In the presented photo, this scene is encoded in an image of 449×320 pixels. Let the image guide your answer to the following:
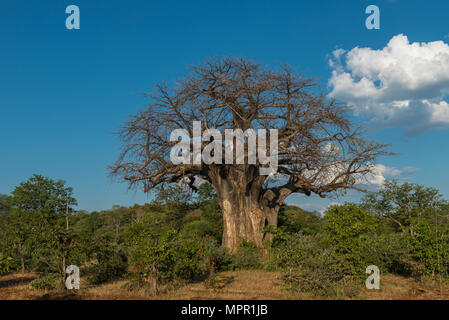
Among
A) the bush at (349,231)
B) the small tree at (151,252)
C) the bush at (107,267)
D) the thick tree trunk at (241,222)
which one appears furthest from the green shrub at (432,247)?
the bush at (107,267)

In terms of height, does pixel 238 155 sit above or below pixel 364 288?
above

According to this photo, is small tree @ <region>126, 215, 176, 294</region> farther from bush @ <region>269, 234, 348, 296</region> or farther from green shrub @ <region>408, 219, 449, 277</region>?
green shrub @ <region>408, 219, 449, 277</region>

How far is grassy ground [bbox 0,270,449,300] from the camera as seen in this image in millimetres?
6852

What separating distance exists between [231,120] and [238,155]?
1577mm

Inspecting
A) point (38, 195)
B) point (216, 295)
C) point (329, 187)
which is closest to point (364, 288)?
point (216, 295)

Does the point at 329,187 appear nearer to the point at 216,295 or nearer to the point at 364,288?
the point at 364,288

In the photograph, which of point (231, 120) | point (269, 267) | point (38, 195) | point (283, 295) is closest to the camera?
point (283, 295)

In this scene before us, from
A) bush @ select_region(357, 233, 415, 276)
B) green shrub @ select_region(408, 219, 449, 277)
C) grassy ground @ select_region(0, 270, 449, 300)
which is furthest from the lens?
bush @ select_region(357, 233, 415, 276)

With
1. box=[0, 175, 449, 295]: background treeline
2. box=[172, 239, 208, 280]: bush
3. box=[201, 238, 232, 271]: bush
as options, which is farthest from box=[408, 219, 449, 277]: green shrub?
box=[201, 238, 232, 271]: bush

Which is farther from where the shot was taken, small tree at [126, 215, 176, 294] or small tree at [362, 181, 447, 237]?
small tree at [362, 181, 447, 237]

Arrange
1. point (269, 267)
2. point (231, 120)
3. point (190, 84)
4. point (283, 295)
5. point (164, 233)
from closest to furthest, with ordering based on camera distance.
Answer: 1. point (283, 295)
2. point (164, 233)
3. point (269, 267)
4. point (190, 84)
5. point (231, 120)

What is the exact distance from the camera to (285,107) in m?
12.0

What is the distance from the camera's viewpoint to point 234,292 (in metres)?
7.29

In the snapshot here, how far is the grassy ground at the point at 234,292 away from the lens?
685 cm
